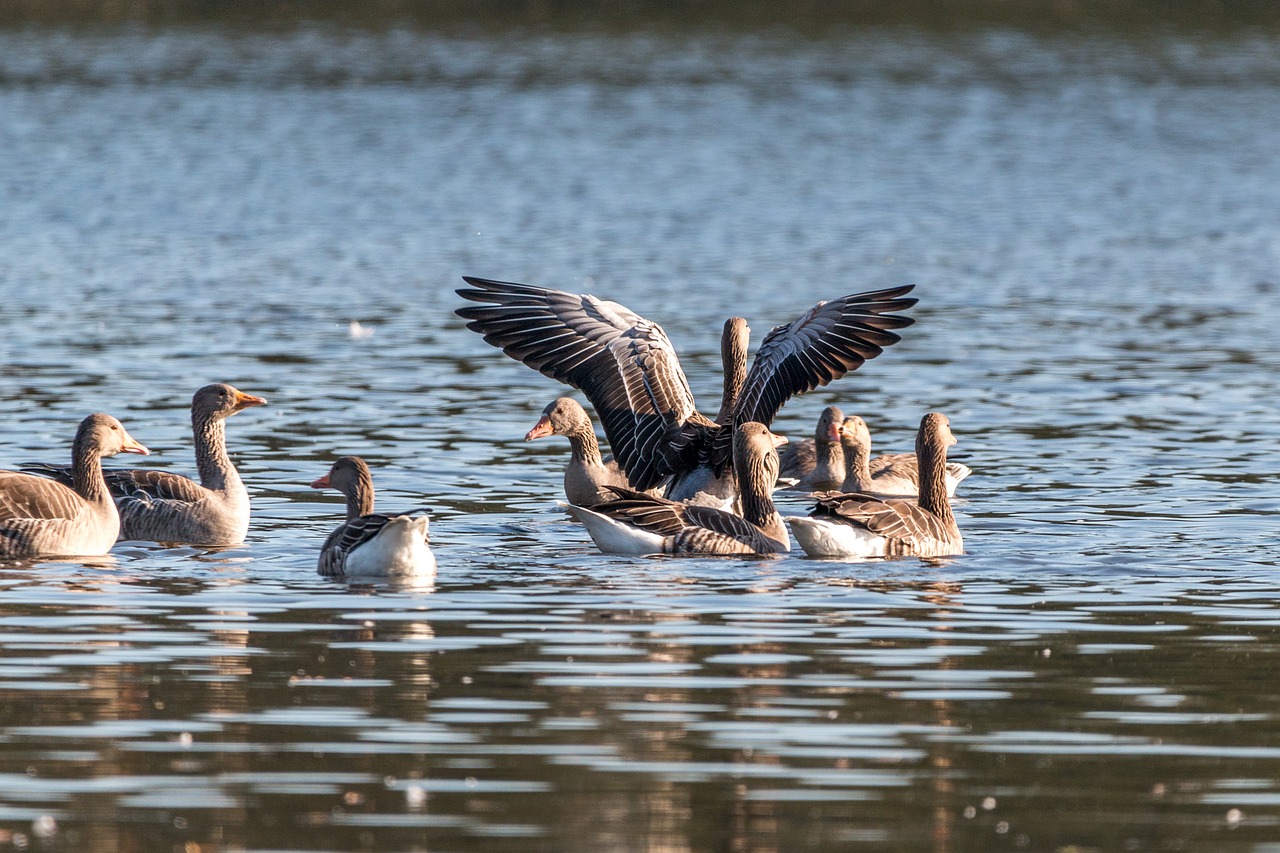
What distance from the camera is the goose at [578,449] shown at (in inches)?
649

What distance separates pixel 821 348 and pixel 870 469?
8.45ft

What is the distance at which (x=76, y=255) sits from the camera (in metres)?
33.3

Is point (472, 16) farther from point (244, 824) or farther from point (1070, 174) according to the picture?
point (244, 824)

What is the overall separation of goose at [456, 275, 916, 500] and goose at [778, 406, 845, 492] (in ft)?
6.17

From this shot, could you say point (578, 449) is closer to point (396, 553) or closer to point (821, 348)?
point (821, 348)

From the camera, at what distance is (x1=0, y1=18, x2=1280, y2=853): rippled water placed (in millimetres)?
8508

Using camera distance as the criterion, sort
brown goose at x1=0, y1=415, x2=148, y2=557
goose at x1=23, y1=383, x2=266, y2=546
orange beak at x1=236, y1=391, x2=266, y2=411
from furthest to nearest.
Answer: orange beak at x1=236, y1=391, x2=266, y2=411
goose at x1=23, y1=383, x2=266, y2=546
brown goose at x1=0, y1=415, x2=148, y2=557

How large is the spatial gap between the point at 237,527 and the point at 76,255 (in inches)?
774

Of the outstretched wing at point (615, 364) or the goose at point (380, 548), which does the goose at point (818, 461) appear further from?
the goose at point (380, 548)

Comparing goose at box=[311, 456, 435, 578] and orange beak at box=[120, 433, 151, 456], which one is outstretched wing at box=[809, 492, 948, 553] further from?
orange beak at box=[120, 433, 151, 456]

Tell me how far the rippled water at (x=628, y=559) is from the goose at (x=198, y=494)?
14.9 inches

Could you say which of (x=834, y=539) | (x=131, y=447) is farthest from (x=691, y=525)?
(x=131, y=447)

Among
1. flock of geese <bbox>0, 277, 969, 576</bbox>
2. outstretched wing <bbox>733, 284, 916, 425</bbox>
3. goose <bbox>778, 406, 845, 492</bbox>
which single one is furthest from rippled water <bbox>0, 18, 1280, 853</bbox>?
outstretched wing <bbox>733, 284, 916, 425</bbox>

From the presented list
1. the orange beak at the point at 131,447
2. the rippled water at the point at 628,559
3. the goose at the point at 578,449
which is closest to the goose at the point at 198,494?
the orange beak at the point at 131,447
